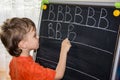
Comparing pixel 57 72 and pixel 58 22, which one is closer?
pixel 57 72

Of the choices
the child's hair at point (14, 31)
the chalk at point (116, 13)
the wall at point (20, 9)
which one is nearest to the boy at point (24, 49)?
the child's hair at point (14, 31)

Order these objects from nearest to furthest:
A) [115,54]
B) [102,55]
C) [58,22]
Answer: [115,54] → [102,55] → [58,22]

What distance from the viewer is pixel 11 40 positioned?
5.82 ft

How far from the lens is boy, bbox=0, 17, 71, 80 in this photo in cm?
170

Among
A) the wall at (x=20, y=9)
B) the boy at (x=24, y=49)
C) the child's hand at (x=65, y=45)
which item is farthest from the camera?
the wall at (x=20, y=9)

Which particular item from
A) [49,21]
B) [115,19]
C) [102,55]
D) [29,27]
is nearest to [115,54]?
[102,55]

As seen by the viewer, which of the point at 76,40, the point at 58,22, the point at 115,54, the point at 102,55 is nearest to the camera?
the point at 115,54

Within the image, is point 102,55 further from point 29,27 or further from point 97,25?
point 29,27

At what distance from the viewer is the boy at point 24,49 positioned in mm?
1700

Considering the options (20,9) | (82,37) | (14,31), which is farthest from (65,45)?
(20,9)

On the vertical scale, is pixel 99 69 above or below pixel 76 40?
below

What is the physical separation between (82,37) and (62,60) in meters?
0.23

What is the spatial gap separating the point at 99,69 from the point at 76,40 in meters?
0.31

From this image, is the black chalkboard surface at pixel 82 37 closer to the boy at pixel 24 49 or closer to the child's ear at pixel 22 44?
the boy at pixel 24 49
